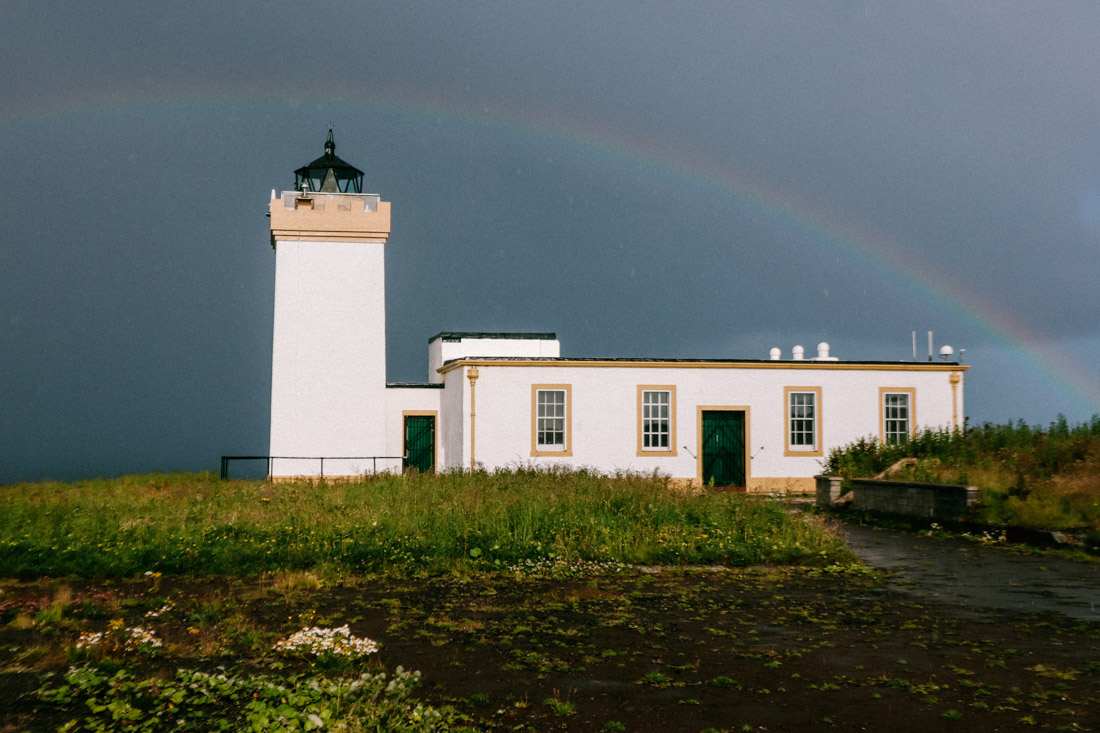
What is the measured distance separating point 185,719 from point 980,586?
9335 millimetres

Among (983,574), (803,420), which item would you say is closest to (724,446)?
(803,420)

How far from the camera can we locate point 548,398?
24.8 meters

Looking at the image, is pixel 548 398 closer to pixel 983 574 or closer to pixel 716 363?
pixel 716 363

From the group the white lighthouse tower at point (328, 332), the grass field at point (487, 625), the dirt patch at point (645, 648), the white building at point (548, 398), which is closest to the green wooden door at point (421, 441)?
the white building at point (548, 398)

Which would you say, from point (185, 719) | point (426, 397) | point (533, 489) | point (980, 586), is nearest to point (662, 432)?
point (426, 397)

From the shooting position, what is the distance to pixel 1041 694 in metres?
5.84

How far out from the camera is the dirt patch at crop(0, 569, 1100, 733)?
5441 mm

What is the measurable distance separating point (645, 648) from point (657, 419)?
18436 millimetres

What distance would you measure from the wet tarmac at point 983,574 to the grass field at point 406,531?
1.21 m

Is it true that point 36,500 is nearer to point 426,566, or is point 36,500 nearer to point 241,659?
point 426,566

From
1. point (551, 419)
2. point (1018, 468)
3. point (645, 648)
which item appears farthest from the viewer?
point (551, 419)

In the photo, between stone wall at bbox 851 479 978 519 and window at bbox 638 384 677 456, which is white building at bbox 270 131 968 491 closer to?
window at bbox 638 384 677 456

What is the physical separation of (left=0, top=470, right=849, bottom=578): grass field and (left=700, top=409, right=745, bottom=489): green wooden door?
10.3 m

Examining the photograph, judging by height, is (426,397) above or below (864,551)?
above
